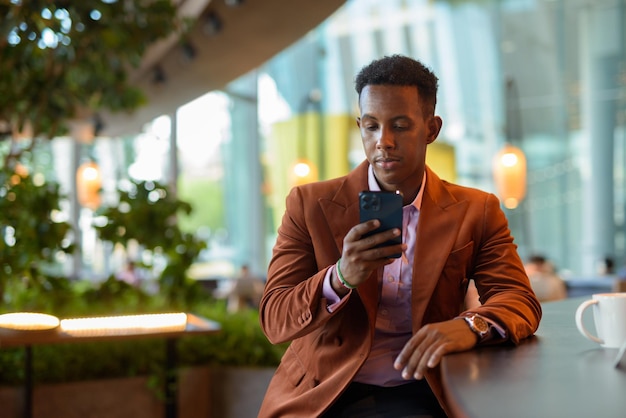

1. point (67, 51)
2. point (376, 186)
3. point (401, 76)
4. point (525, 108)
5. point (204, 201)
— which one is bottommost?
point (376, 186)

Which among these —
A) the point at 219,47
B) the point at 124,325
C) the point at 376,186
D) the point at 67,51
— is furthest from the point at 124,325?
the point at 219,47

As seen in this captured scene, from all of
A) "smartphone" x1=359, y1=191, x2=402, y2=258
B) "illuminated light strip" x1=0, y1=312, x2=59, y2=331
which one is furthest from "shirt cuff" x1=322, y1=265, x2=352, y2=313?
"illuminated light strip" x1=0, y1=312, x2=59, y2=331

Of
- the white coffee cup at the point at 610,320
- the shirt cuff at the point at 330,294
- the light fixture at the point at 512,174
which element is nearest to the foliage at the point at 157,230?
the shirt cuff at the point at 330,294

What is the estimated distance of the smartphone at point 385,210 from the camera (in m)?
1.51

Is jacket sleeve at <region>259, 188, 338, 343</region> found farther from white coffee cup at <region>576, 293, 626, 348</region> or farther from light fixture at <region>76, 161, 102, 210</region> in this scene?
light fixture at <region>76, 161, 102, 210</region>

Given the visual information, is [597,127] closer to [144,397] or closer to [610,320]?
[144,397]

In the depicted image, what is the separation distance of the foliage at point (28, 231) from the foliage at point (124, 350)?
7.3 inches

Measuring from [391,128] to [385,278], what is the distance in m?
0.33

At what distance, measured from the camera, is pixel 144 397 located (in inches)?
164

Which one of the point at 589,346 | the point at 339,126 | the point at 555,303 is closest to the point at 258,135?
the point at 339,126

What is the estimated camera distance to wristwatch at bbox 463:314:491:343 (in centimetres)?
156

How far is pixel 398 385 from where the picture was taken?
1.77 meters

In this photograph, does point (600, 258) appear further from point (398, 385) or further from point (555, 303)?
point (398, 385)

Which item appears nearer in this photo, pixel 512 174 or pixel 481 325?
pixel 481 325
